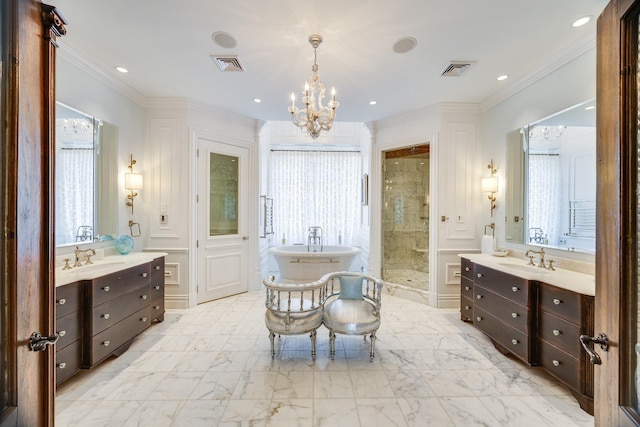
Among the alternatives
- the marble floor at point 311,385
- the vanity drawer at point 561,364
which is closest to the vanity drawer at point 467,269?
the marble floor at point 311,385

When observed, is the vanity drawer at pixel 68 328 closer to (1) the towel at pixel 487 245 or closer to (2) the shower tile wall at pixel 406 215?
(2) the shower tile wall at pixel 406 215

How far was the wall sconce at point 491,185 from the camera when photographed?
11.2 ft

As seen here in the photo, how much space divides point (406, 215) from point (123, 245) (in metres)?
4.21

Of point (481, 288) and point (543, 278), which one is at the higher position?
point (543, 278)

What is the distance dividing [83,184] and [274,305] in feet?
7.40

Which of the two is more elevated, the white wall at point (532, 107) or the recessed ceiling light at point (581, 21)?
the recessed ceiling light at point (581, 21)

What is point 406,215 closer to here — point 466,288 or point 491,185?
point 491,185

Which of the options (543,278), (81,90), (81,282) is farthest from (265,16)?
(543,278)

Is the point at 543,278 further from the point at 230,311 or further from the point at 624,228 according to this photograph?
the point at 230,311

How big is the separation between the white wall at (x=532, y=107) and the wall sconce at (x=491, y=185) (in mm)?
56

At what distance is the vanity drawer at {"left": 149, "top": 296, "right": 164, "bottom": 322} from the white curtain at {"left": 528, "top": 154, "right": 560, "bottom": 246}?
13.8 ft

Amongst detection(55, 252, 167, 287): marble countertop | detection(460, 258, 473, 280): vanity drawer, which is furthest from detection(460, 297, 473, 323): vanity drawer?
detection(55, 252, 167, 287): marble countertop

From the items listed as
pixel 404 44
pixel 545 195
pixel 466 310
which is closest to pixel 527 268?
pixel 545 195

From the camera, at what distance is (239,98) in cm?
364
